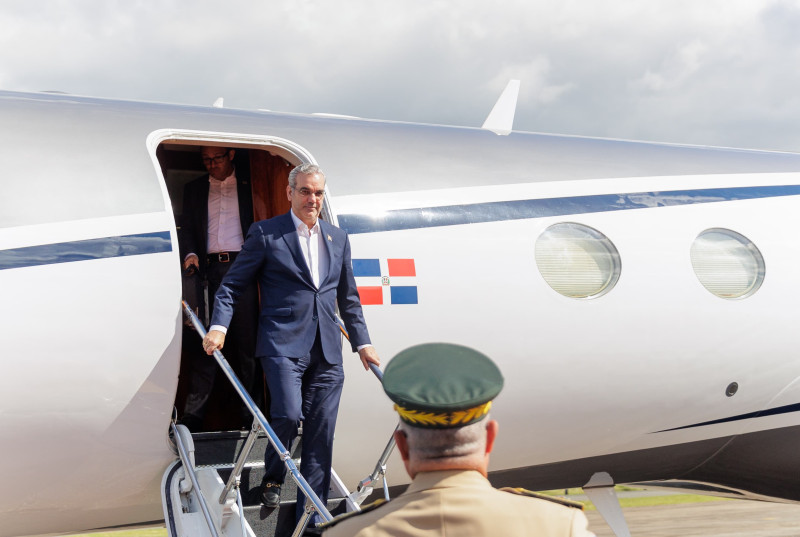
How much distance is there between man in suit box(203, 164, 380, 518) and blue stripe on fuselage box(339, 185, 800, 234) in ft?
1.91

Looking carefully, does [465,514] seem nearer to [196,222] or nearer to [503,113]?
[196,222]

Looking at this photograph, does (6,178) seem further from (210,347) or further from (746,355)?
(746,355)

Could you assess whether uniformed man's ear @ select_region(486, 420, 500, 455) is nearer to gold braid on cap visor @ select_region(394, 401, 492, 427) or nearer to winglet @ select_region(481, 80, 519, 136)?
gold braid on cap visor @ select_region(394, 401, 492, 427)

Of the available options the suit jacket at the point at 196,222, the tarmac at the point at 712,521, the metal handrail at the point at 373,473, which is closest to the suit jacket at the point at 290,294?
the metal handrail at the point at 373,473

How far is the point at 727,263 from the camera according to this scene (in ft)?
19.7

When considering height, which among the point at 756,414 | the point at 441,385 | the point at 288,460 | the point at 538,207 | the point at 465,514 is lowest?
the point at 756,414

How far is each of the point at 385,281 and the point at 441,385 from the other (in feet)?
11.2

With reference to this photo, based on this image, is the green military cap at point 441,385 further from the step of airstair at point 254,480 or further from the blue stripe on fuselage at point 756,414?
the blue stripe on fuselage at point 756,414

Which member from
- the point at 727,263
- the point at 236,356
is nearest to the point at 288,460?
the point at 236,356

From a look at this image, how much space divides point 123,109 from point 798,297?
16.3 ft

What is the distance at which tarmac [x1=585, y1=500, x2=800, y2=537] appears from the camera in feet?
42.9

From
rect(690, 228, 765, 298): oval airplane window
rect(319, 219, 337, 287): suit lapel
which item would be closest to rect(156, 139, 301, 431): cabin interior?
rect(319, 219, 337, 287): suit lapel

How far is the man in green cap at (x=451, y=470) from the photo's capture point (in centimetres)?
153

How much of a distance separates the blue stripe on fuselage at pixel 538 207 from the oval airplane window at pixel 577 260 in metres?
0.16
